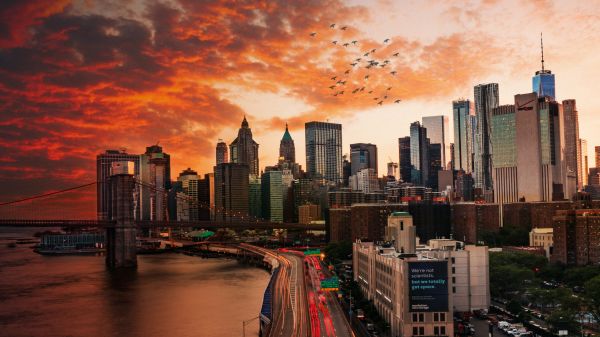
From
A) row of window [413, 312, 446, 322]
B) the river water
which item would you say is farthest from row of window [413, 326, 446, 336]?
the river water

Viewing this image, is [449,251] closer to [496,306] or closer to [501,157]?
[496,306]

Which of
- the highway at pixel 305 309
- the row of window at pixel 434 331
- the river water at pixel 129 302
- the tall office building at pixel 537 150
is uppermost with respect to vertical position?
the tall office building at pixel 537 150

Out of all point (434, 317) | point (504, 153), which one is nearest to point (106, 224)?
point (434, 317)

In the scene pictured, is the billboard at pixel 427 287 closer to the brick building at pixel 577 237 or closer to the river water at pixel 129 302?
the river water at pixel 129 302

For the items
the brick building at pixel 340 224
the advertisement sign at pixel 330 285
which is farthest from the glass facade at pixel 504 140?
the advertisement sign at pixel 330 285

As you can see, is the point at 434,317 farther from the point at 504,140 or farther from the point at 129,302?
the point at 504,140

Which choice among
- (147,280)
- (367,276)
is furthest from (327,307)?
(147,280)
